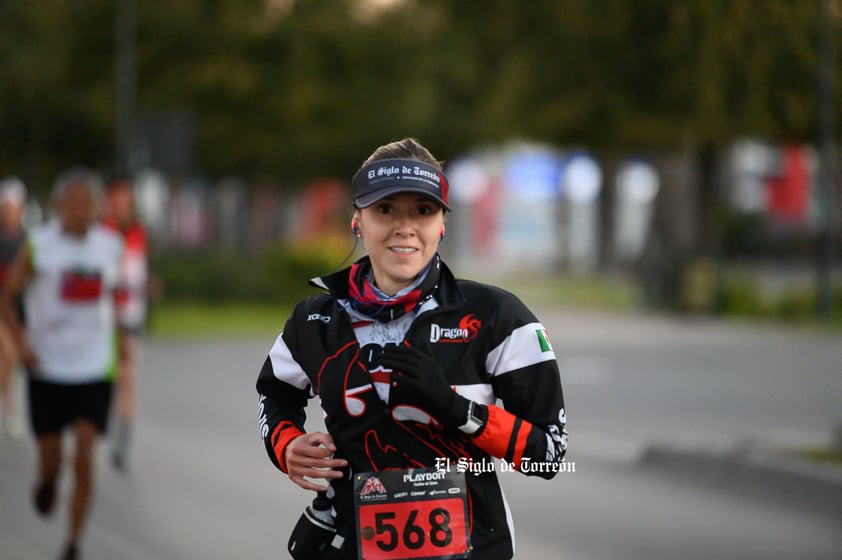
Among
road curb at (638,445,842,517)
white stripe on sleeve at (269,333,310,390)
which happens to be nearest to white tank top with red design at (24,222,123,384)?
road curb at (638,445,842,517)

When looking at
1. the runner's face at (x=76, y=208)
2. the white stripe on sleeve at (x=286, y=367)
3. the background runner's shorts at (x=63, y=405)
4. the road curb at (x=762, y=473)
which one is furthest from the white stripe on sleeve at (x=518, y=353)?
the road curb at (x=762, y=473)

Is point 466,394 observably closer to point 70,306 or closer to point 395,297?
point 395,297

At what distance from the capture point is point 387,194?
3.71 meters

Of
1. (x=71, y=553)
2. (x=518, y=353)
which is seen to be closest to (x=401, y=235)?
(x=518, y=353)

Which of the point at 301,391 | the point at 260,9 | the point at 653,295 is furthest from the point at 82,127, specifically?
the point at 301,391

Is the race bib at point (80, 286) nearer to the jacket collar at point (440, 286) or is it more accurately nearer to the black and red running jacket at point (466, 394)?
the jacket collar at point (440, 286)

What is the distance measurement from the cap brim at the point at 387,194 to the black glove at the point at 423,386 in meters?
0.35

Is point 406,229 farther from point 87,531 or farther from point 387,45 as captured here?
point 387,45

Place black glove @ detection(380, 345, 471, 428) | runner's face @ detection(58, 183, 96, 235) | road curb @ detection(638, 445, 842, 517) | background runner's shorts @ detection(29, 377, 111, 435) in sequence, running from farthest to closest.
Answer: road curb @ detection(638, 445, 842, 517) < runner's face @ detection(58, 183, 96, 235) < background runner's shorts @ detection(29, 377, 111, 435) < black glove @ detection(380, 345, 471, 428)

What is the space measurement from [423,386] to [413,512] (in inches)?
14.3

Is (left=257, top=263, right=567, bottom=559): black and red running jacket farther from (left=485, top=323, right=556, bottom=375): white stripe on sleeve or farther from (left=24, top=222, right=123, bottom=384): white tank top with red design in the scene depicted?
(left=24, top=222, right=123, bottom=384): white tank top with red design

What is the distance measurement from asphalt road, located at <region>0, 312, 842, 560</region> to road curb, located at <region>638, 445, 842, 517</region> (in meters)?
0.10

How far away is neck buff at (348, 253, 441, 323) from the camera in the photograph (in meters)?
3.78

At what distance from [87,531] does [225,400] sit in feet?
23.1
